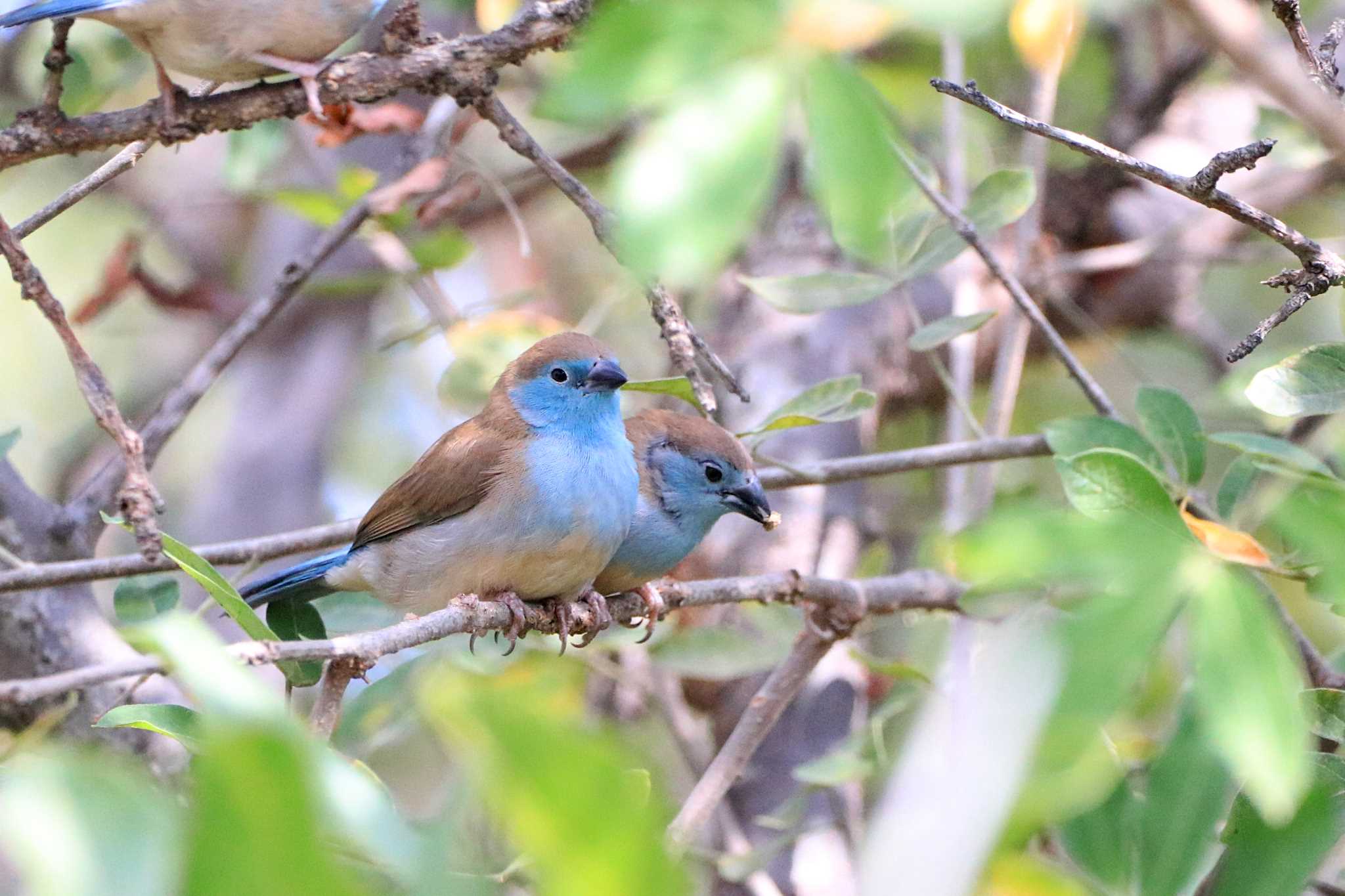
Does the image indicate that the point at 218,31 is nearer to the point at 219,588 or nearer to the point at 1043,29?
the point at 219,588

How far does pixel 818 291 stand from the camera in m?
2.97

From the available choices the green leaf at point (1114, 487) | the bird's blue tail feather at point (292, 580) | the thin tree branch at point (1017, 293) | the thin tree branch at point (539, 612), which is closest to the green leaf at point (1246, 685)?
the green leaf at point (1114, 487)

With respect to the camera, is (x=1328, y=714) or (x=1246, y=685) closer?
(x=1246, y=685)

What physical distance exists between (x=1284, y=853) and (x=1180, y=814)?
233 mm

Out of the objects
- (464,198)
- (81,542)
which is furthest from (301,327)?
(81,542)

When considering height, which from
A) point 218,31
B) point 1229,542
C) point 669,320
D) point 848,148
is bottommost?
point 1229,542

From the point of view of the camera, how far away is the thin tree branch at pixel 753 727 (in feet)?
8.70

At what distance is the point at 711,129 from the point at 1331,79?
1.57m

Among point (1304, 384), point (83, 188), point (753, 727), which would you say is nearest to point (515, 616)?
point (753, 727)

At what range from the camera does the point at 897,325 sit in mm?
4715

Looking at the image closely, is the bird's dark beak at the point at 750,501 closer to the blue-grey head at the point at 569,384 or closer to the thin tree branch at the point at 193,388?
the blue-grey head at the point at 569,384

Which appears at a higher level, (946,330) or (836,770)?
(946,330)

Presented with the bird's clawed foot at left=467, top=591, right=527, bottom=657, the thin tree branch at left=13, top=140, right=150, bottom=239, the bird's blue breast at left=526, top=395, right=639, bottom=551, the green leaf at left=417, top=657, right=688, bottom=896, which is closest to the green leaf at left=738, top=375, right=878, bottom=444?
the bird's blue breast at left=526, top=395, right=639, bottom=551

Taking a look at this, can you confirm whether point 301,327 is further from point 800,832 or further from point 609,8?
point 609,8
